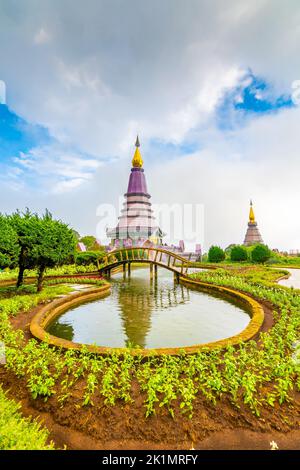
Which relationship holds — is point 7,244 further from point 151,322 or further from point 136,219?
point 136,219

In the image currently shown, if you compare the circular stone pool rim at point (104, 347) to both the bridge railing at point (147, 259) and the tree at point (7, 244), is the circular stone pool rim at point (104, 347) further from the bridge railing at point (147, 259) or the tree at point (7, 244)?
the bridge railing at point (147, 259)

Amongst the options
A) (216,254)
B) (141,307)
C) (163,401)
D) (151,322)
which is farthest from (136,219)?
(163,401)

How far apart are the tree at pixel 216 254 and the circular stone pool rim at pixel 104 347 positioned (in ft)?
65.8

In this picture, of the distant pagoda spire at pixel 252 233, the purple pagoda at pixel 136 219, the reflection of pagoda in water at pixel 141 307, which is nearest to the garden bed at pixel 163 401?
the reflection of pagoda in water at pixel 141 307

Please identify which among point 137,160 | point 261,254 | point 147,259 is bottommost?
point 147,259

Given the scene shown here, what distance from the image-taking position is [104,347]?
538 cm


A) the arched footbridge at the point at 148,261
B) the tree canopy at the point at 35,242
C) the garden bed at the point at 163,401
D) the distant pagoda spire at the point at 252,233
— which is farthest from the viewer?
the distant pagoda spire at the point at 252,233

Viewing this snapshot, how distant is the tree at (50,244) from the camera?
38.1 ft

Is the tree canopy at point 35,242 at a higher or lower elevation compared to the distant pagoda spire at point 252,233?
lower

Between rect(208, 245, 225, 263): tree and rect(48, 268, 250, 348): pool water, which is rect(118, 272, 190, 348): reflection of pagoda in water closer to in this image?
rect(48, 268, 250, 348): pool water

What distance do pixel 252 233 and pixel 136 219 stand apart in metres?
25.5

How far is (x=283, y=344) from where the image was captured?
546 centimetres
